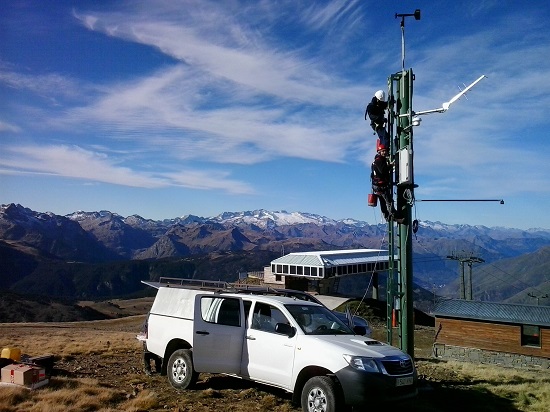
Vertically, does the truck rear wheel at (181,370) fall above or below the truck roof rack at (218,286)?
below

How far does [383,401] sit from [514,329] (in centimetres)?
2871

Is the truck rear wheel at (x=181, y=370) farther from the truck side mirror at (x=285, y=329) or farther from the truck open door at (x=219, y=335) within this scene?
the truck side mirror at (x=285, y=329)

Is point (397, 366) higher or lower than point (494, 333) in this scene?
higher

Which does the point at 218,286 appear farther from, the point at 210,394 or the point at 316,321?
the point at 316,321

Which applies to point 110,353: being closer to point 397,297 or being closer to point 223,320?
point 223,320

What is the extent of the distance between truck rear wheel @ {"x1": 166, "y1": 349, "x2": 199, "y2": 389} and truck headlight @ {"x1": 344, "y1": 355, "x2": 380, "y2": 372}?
4.13 meters

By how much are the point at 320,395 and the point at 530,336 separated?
29609 mm

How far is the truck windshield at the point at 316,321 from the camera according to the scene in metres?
9.83

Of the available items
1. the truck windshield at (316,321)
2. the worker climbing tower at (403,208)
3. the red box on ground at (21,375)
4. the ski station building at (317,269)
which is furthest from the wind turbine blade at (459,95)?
the ski station building at (317,269)

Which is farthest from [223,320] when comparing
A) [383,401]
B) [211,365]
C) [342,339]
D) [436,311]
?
[436,311]

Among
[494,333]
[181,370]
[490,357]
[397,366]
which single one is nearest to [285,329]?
[397,366]

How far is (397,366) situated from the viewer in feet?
28.9

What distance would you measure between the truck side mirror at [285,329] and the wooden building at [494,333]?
90.6ft

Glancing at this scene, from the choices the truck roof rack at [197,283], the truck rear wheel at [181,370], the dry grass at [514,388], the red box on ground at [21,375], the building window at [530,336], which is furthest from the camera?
the building window at [530,336]
